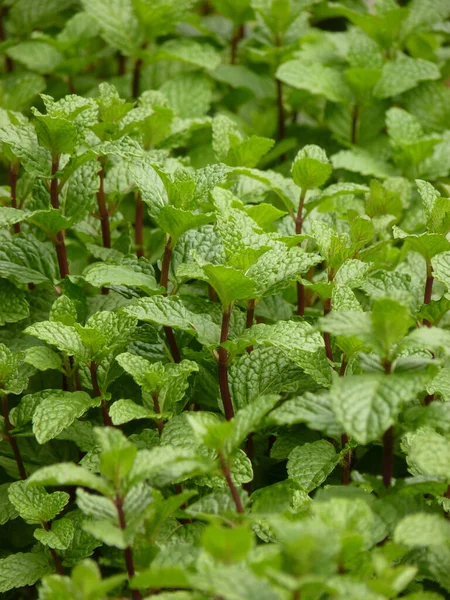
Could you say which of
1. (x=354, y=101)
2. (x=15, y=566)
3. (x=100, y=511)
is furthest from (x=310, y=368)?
(x=354, y=101)

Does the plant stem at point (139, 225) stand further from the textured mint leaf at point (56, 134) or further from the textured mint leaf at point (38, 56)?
the textured mint leaf at point (38, 56)

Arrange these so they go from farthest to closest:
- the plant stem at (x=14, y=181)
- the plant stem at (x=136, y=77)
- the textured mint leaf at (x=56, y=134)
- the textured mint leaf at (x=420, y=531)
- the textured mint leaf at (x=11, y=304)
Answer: the plant stem at (x=136, y=77), the plant stem at (x=14, y=181), the textured mint leaf at (x=11, y=304), the textured mint leaf at (x=56, y=134), the textured mint leaf at (x=420, y=531)

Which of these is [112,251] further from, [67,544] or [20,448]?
[67,544]

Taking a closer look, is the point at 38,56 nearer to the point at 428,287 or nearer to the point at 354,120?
the point at 354,120

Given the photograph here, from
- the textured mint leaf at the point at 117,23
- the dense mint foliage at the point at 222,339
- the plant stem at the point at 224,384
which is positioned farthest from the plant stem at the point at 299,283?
the textured mint leaf at the point at 117,23

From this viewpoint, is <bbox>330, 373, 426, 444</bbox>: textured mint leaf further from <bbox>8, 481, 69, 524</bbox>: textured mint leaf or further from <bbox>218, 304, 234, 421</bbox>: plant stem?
<bbox>8, 481, 69, 524</bbox>: textured mint leaf

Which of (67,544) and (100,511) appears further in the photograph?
(67,544)
